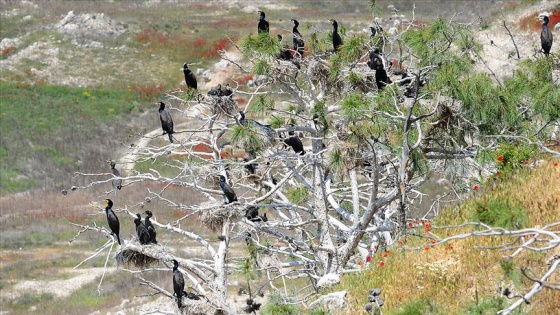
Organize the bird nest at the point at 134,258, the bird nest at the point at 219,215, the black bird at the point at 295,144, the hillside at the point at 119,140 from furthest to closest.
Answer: the black bird at the point at 295,144, the bird nest at the point at 134,258, the bird nest at the point at 219,215, the hillside at the point at 119,140

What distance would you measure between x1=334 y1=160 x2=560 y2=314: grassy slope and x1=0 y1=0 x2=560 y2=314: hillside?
0.05 ft

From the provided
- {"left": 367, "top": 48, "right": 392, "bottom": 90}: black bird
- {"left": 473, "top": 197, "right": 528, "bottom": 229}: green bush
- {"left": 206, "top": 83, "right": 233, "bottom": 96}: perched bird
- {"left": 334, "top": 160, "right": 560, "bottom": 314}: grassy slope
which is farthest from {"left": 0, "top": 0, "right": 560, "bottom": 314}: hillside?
{"left": 367, "top": 48, "right": 392, "bottom": 90}: black bird

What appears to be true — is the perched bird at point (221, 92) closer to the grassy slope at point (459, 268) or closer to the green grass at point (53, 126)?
the grassy slope at point (459, 268)

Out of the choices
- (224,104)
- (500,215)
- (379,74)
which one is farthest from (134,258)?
(500,215)

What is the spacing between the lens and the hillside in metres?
7.18

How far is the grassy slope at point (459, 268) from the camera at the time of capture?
6.22 metres

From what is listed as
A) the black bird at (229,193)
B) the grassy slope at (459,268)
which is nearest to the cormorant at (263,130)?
the black bird at (229,193)

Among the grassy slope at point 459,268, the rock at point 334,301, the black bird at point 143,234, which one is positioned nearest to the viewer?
the grassy slope at point 459,268

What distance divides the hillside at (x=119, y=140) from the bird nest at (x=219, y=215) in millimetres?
1328

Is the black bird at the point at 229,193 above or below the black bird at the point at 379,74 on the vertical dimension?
below

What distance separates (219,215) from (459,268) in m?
3.96

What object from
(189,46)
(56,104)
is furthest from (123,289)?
(189,46)

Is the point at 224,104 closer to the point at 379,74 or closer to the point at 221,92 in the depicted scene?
the point at 221,92

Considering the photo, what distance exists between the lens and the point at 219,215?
10.0 metres
